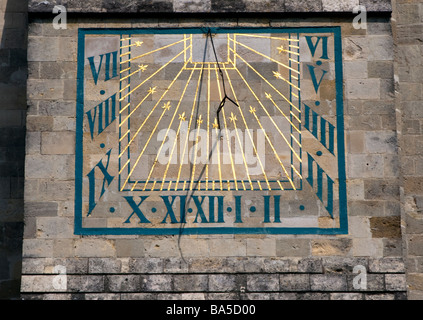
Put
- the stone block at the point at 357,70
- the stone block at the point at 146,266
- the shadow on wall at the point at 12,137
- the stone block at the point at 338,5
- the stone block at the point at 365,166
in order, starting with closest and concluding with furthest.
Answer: the stone block at the point at 146,266 → the stone block at the point at 365,166 → the stone block at the point at 357,70 → the stone block at the point at 338,5 → the shadow on wall at the point at 12,137

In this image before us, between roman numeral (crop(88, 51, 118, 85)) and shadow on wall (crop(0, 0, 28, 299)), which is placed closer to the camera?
roman numeral (crop(88, 51, 118, 85))

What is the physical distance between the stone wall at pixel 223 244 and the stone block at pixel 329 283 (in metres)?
0.01

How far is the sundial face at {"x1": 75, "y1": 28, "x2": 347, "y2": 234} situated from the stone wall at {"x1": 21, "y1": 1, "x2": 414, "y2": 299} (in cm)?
15

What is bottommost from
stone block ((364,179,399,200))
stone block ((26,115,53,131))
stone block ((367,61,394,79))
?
stone block ((364,179,399,200))

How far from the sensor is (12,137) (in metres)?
14.7

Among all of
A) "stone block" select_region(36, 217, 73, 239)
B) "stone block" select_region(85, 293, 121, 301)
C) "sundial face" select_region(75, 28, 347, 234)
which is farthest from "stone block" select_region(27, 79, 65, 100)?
"stone block" select_region(85, 293, 121, 301)

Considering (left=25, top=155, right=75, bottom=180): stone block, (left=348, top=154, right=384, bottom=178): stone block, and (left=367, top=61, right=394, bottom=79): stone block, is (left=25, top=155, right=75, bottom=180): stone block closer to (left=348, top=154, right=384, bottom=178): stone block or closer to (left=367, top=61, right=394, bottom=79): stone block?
(left=348, top=154, right=384, bottom=178): stone block

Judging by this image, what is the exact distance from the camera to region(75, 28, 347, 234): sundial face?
13352mm

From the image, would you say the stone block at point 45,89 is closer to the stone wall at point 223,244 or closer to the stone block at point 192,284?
the stone wall at point 223,244

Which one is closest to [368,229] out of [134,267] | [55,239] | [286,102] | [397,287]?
[397,287]

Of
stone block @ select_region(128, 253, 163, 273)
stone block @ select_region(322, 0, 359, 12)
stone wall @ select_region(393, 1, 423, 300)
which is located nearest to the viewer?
stone block @ select_region(128, 253, 163, 273)

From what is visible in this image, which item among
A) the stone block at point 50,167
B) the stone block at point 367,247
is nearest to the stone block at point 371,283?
the stone block at point 367,247

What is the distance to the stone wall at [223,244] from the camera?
13148 mm

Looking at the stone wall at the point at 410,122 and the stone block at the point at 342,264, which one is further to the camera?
the stone wall at the point at 410,122
